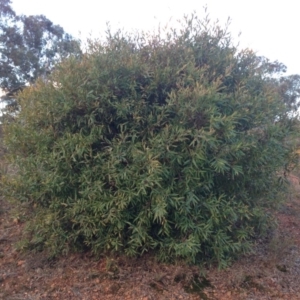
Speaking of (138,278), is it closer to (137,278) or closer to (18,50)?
(137,278)

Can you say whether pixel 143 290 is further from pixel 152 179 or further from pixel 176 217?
pixel 152 179

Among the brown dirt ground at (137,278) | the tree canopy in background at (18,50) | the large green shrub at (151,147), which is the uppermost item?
the tree canopy in background at (18,50)

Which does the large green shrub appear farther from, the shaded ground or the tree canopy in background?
the tree canopy in background

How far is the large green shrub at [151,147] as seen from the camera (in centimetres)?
408

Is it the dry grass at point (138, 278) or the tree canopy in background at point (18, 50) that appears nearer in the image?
the dry grass at point (138, 278)

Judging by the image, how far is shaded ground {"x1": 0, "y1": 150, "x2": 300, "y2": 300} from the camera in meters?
4.10

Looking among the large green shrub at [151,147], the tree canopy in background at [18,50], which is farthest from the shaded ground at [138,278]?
the tree canopy in background at [18,50]

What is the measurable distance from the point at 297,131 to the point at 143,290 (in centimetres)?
254

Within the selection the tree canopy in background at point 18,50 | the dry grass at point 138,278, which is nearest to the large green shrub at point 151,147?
the dry grass at point 138,278

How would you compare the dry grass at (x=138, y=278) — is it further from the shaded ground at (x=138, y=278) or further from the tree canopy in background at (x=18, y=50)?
the tree canopy in background at (x=18, y=50)

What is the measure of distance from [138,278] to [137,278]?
0.04 ft

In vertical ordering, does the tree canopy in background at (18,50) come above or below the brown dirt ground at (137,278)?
above

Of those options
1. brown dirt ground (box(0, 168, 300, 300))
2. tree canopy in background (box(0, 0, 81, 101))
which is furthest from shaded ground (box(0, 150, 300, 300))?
tree canopy in background (box(0, 0, 81, 101))

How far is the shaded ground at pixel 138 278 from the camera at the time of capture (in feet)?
13.4
